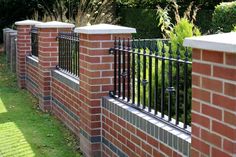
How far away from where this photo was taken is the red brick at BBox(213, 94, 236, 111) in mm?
2740

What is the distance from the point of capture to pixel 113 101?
4938mm

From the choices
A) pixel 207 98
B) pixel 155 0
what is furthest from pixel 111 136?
pixel 155 0

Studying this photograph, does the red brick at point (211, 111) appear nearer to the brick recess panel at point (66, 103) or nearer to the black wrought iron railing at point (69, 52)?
the brick recess panel at point (66, 103)

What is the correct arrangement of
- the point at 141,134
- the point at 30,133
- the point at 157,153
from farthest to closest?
the point at 30,133, the point at 141,134, the point at 157,153

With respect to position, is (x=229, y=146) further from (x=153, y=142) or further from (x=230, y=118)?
(x=153, y=142)

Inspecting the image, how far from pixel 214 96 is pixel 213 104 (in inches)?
2.0

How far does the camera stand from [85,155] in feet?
17.9

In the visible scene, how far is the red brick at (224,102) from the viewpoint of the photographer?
274cm

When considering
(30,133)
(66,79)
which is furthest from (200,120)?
(66,79)

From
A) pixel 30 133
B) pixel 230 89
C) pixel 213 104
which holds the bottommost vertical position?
pixel 30 133

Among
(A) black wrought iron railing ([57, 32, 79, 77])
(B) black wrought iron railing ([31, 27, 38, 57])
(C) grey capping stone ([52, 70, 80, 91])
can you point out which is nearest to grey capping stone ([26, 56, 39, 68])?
(B) black wrought iron railing ([31, 27, 38, 57])

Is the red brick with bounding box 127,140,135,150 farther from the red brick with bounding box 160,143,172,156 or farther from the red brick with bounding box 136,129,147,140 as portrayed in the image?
the red brick with bounding box 160,143,172,156

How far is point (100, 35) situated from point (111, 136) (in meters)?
1.10

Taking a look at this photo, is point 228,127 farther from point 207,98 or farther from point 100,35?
point 100,35
